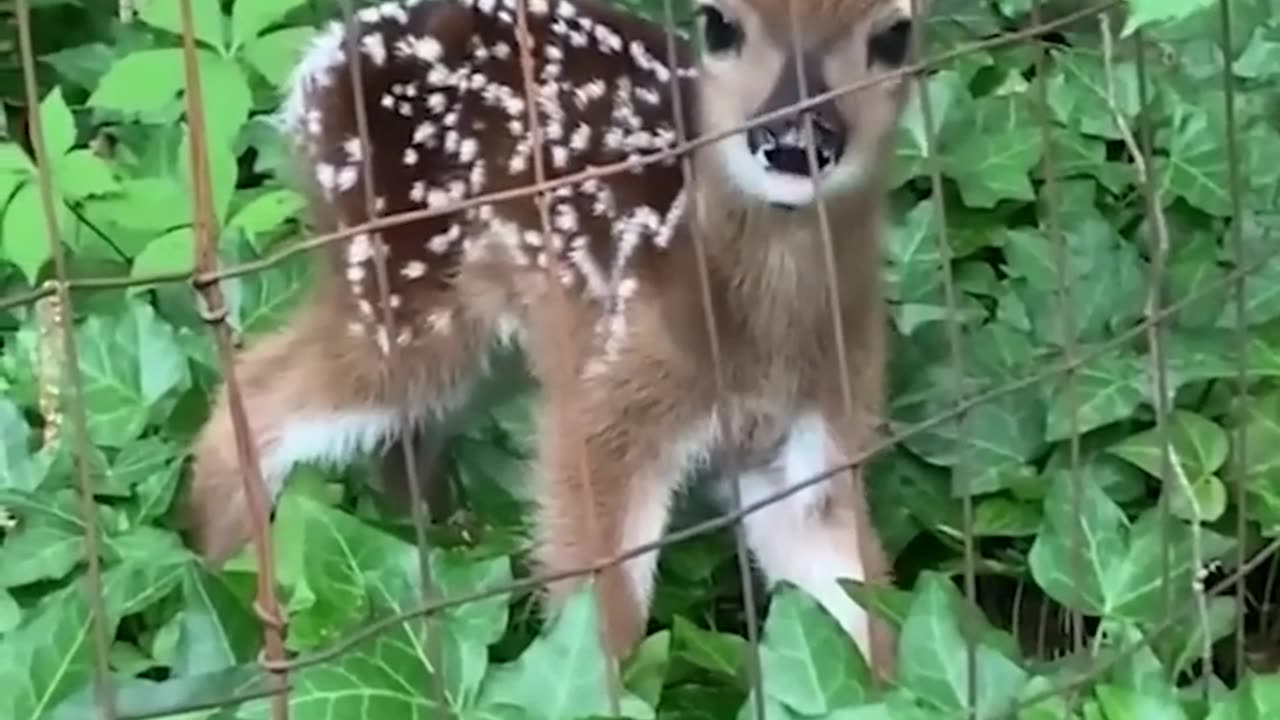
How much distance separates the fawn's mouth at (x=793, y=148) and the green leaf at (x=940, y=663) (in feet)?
1.51

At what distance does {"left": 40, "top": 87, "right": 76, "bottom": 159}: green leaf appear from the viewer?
3311 millimetres

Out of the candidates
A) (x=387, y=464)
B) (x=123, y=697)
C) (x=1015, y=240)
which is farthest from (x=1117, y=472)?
(x=123, y=697)

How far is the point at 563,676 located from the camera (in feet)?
7.69

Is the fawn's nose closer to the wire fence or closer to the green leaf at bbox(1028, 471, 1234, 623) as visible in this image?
the wire fence

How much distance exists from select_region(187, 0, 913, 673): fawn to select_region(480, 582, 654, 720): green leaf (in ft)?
1.36

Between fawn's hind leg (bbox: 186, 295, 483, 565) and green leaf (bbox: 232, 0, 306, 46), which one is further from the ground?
green leaf (bbox: 232, 0, 306, 46)

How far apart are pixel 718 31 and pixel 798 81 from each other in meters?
0.21

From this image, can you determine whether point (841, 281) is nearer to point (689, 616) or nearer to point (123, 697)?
point (689, 616)

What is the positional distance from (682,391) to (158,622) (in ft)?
2.21

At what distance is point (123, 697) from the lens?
2189 mm

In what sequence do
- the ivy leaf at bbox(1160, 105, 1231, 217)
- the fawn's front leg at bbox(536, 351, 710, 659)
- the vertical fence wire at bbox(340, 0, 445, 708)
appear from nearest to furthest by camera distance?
the vertical fence wire at bbox(340, 0, 445, 708)
the fawn's front leg at bbox(536, 351, 710, 659)
the ivy leaf at bbox(1160, 105, 1231, 217)

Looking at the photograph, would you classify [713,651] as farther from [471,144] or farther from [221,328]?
[221,328]

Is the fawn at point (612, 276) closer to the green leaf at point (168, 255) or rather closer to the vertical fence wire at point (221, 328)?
the green leaf at point (168, 255)

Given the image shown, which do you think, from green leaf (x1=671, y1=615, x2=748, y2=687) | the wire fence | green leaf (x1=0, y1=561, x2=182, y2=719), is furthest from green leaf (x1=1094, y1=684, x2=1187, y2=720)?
green leaf (x1=0, y1=561, x2=182, y2=719)
